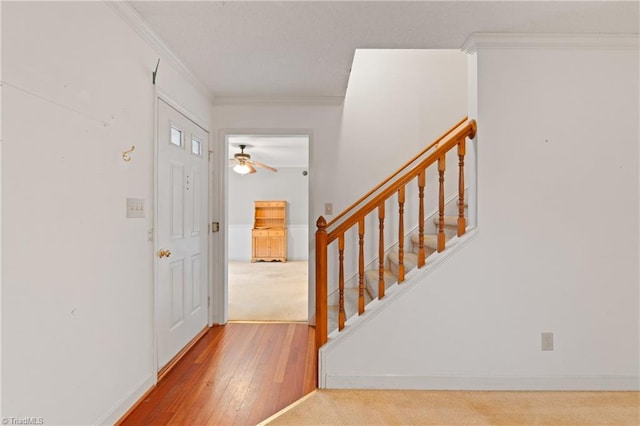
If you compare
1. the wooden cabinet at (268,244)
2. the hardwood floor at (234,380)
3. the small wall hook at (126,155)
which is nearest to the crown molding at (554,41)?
the small wall hook at (126,155)

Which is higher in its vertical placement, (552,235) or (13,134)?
(13,134)

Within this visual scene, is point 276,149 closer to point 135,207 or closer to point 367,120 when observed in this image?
point 367,120

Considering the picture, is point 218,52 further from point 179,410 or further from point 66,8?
point 179,410

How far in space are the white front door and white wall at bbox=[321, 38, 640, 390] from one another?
1233 millimetres

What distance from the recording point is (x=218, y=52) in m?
2.40

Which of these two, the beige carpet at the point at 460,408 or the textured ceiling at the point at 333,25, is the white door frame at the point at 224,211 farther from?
the beige carpet at the point at 460,408

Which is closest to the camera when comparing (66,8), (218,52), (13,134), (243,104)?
(13,134)

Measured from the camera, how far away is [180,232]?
2.73 metres

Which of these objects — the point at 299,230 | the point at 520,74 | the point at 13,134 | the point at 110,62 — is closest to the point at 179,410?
the point at 13,134

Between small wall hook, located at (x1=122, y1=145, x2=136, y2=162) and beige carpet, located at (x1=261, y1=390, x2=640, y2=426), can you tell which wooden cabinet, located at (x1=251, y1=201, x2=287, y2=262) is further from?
small wall hook, located at (x1=122, y1=145, x2=136, y2=162)

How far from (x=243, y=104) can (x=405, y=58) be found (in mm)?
→ 1743

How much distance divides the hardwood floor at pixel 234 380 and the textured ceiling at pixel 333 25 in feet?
7.57

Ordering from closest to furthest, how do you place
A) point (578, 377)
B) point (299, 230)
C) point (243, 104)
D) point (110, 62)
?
point (110, 62) → point (578, 377) → point (243, 104) → point (299, 230)

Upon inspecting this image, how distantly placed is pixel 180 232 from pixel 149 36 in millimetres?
1414
